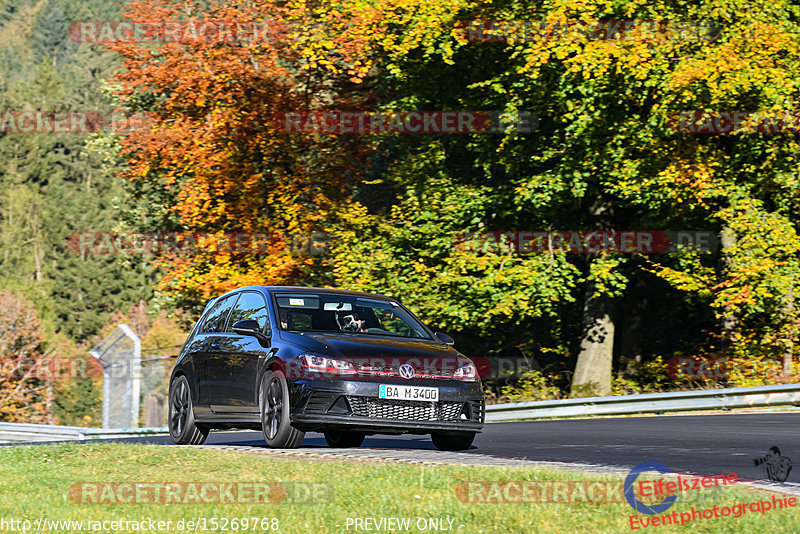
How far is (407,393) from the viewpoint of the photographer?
10.6m

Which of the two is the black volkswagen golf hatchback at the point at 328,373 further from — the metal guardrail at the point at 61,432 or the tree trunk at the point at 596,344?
the tree trunk at the point at 596,344

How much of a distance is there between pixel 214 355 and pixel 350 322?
1746 mm

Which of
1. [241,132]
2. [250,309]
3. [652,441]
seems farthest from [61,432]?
[652,441]

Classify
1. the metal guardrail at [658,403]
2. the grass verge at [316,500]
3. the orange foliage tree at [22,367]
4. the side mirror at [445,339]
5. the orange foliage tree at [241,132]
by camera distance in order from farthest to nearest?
the orange foliage tree at [22,367]
the orange foliage tree at [241,132]
the metal guardrail at [658,403]
the side mirror at [445,339]
the grass verge at [316,500]

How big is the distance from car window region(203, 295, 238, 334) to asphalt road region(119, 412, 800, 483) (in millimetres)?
1394

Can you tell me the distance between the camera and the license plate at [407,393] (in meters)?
10.6

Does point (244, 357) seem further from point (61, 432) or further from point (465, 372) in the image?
point (61, 432)

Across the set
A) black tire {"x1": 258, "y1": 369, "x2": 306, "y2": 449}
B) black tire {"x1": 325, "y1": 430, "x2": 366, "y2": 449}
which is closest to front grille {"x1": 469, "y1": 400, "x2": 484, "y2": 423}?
black tire {"x1": 258, "y1": 369, "x2": 306, "y2": 449}

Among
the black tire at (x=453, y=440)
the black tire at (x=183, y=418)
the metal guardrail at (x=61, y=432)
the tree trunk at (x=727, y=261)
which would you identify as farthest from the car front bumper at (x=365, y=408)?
the tree trunk at (x=727, y=261)

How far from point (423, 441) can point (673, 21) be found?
12.1 metres

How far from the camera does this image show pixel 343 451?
10992 millimetres

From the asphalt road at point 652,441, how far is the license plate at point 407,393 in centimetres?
94

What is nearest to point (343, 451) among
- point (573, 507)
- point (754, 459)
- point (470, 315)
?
point (754, 459)

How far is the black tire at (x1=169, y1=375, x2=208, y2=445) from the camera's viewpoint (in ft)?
43.2
